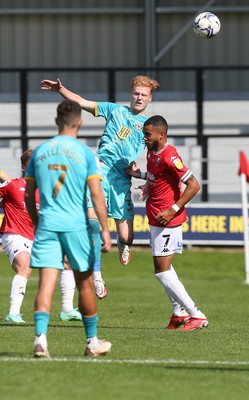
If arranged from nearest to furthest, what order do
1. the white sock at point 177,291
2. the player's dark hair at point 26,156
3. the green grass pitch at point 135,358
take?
1. the green grass pitch at point 135,358
2. the white sock at point 177,291
3. the player's dark hair at point 26,156

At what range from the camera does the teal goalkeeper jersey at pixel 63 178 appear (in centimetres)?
878

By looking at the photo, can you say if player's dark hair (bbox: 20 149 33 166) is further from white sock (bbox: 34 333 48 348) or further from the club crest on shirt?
white sock (bbox: 34 333 48 348)

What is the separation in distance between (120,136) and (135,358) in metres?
3.98

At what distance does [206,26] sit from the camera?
13.8 metres

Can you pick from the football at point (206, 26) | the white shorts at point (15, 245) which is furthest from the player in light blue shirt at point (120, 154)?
the football at point (206, 26)

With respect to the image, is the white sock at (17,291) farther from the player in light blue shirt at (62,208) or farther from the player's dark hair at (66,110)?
the player's dark hair at (66,110)

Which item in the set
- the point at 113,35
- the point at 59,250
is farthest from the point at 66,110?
the point at 113,35

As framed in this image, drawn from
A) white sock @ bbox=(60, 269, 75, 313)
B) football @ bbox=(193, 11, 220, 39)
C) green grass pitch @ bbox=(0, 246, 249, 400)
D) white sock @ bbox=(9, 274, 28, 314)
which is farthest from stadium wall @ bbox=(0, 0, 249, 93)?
white sock @ bbox=(9, 274, 28, 314)

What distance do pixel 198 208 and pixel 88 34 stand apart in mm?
10106

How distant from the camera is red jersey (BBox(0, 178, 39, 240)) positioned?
42.8 ft

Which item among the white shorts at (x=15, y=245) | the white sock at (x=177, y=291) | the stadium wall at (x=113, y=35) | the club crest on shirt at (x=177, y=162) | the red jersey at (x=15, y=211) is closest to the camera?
the club crest on shirt at (x=177, y=162)

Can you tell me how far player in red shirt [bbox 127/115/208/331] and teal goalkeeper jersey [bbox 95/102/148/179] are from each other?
66cm

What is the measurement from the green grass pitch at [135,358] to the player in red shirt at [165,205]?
37 centimetres

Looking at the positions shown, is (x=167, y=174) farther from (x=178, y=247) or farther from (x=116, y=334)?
(x=116, y=334)
